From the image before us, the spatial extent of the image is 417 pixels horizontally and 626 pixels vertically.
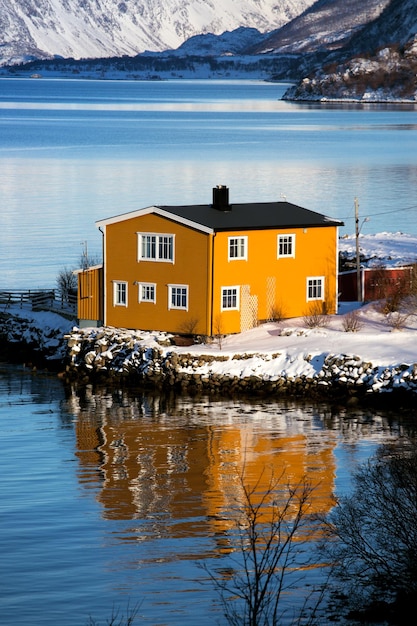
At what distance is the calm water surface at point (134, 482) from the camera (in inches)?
821

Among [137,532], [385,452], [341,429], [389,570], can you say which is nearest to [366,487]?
[389,570]

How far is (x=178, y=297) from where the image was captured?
40750mm

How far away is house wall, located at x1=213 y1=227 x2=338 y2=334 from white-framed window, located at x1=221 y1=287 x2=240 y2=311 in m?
0.11

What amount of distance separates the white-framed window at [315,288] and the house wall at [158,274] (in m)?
4.17

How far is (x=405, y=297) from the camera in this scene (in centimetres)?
4291

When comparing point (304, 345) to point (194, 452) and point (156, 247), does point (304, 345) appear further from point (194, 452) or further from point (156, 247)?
point (194, 452)

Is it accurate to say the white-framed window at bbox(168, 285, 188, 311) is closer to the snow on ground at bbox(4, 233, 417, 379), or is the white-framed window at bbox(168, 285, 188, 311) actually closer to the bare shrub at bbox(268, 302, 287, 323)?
the snow on ground at bbox(4, 233, 417, 379)

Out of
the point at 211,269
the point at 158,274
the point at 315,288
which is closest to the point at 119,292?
the point at 158,274

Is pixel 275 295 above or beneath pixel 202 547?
above

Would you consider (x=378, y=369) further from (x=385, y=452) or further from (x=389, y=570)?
(x=389, y=570)

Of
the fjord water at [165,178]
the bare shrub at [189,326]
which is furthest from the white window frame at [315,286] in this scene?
the fjord water at [165,178]

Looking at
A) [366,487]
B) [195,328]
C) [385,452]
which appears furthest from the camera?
[195,328]

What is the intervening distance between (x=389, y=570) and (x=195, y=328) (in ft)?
73.6

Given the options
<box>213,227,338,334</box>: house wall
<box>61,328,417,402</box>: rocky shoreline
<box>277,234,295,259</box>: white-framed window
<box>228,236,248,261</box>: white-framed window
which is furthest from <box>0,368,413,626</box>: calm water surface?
<box>277,234,295,259</box>: white-framed window
